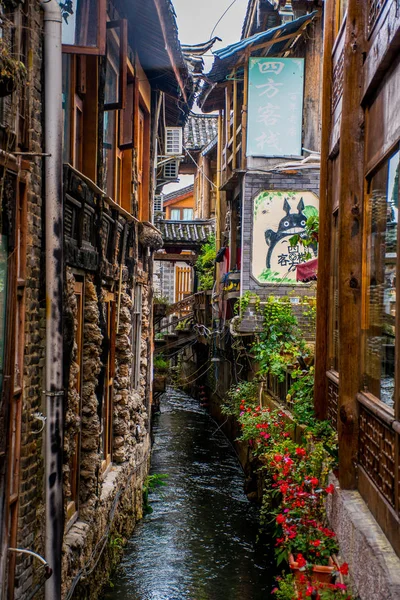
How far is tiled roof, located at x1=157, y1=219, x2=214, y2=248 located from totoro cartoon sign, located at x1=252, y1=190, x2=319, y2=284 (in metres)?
14.7

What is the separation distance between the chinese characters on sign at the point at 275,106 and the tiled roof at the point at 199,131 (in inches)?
748

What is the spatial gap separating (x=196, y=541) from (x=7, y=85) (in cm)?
1006

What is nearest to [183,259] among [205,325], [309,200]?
[205,325]

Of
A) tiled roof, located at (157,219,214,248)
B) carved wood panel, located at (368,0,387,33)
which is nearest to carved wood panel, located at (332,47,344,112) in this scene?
carved wood panel, located at (368,0,387,33)

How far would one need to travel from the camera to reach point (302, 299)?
18031mm

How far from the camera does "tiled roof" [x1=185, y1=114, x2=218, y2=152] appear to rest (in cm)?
3769

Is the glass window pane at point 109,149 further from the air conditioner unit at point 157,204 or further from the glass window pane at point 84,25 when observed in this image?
the air conditioner unit at point 157,204

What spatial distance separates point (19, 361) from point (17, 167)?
1734mm

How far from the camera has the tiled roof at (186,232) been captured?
32.8 meters

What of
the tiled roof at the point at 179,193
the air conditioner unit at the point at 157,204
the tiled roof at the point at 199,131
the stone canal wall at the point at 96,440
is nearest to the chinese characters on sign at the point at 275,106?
the stone canal wall at the point at 96,440

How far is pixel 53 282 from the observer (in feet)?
22.5

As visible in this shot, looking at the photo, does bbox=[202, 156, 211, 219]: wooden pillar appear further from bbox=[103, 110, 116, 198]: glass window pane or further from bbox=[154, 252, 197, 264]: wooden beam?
bbox=[103, 110, 116, 198]: glass window pane

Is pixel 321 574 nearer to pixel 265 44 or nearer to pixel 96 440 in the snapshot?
pixel 96 440

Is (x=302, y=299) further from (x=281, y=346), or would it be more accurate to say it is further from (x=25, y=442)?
(x=25, y=442)
